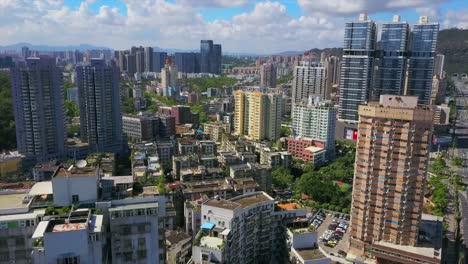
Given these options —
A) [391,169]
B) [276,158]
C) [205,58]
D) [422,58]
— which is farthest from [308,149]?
[205,58]

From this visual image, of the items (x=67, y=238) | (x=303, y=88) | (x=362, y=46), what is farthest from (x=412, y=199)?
(x=303, y=88)

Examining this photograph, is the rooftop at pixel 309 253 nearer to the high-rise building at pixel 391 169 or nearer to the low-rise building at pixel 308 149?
the high-rise building at pixel 391 169

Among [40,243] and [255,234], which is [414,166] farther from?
[40,243]

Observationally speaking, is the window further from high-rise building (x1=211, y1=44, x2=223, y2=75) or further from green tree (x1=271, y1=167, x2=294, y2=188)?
high-rise building (x1=211, y1=44, x2=223, y2=75)

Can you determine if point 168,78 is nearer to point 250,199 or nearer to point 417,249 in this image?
point 250,199

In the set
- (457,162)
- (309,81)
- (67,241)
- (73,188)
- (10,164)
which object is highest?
(309,81)

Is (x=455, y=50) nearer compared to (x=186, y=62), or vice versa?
(x=186, y=62)

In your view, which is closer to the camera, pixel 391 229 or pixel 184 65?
pixel 391 229

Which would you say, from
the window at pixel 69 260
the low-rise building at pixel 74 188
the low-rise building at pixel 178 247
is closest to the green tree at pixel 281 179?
the low-rise building at pixel 178 247
